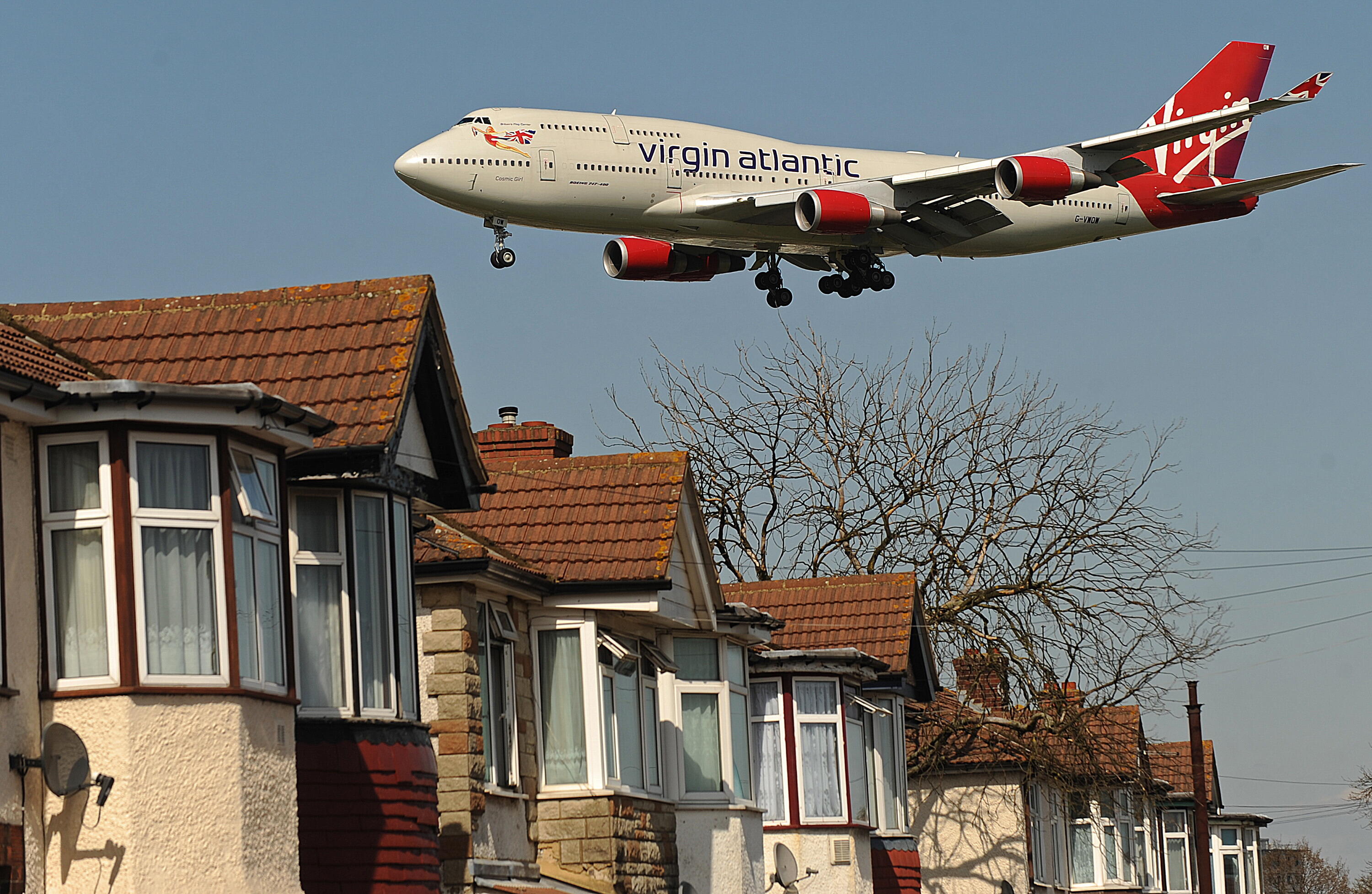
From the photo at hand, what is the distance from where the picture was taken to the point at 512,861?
59.6 feet

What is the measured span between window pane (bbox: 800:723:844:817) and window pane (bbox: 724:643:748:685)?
2440mm

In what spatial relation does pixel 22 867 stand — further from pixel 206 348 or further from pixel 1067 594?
pixel 1067 594

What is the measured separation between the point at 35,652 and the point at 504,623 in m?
6.98

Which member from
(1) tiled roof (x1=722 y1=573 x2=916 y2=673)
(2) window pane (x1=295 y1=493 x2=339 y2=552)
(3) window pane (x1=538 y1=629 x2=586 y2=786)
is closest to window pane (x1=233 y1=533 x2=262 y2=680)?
(2) window pane (x1=295 y1=493 x2=339 y2=552)

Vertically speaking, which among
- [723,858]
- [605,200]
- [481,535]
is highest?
[605,200]

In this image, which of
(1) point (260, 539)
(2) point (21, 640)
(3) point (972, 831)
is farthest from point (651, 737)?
(3) point (972, 831)

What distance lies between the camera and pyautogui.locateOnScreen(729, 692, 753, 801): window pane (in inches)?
911

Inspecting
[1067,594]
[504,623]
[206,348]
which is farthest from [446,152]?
[206,348]

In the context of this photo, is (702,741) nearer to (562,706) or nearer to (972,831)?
(562,706)

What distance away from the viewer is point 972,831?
37031 mm

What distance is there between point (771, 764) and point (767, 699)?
2.60 ft

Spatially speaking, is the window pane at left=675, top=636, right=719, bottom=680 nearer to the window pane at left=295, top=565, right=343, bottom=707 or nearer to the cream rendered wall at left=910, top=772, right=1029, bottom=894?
the window pane at left=295, top=565, right=343, bottom=707

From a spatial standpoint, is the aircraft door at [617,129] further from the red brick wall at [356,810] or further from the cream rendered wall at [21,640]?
the cream rendered wall at [21,640]

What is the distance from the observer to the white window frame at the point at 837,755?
2612 cm
